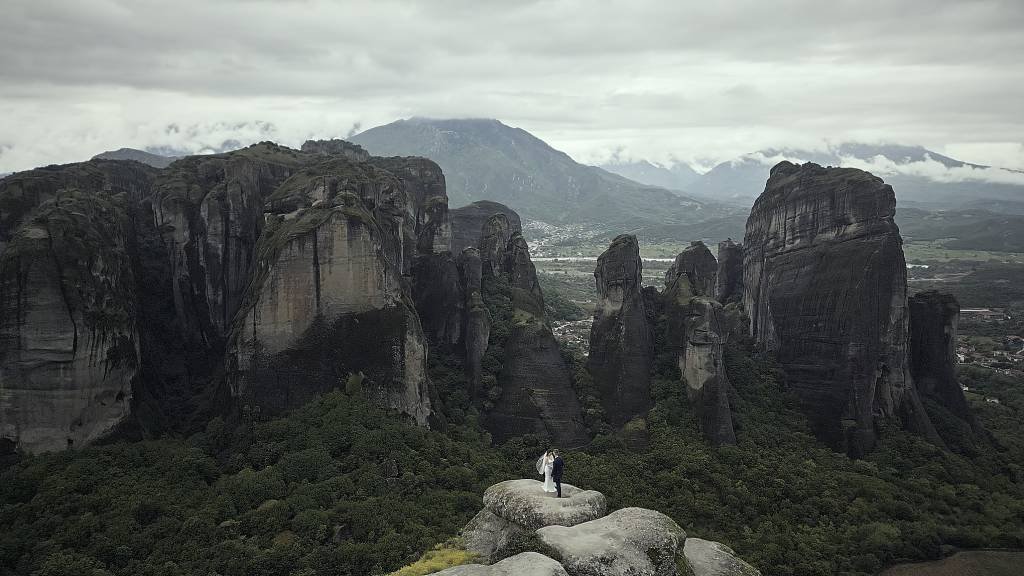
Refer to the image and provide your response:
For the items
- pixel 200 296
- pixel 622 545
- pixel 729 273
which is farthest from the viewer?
pixel 729 273

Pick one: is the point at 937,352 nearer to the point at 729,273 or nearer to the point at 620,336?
the point at 620,336

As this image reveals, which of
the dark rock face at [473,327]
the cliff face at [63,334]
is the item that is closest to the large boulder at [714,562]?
the dark rock face at [473,327]

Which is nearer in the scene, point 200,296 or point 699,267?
point 200,296

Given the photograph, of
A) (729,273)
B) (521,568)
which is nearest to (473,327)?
(729,273)

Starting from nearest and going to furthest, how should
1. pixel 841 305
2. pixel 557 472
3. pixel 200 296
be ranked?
pixel 557 472
pixel 841 305
pixel 200 296

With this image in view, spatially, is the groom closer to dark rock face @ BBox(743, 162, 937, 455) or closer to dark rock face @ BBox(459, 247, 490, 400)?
dark rock face @ BBox(459, 247, 490, 400)

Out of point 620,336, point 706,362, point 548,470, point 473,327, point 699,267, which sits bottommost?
point 706,362

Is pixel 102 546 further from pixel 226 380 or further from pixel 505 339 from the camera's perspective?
pixel 505 339

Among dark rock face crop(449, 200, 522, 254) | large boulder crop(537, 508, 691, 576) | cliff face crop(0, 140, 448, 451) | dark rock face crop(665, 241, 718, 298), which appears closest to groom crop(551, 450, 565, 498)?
large boulder crop(537, 508, 691, 576)
